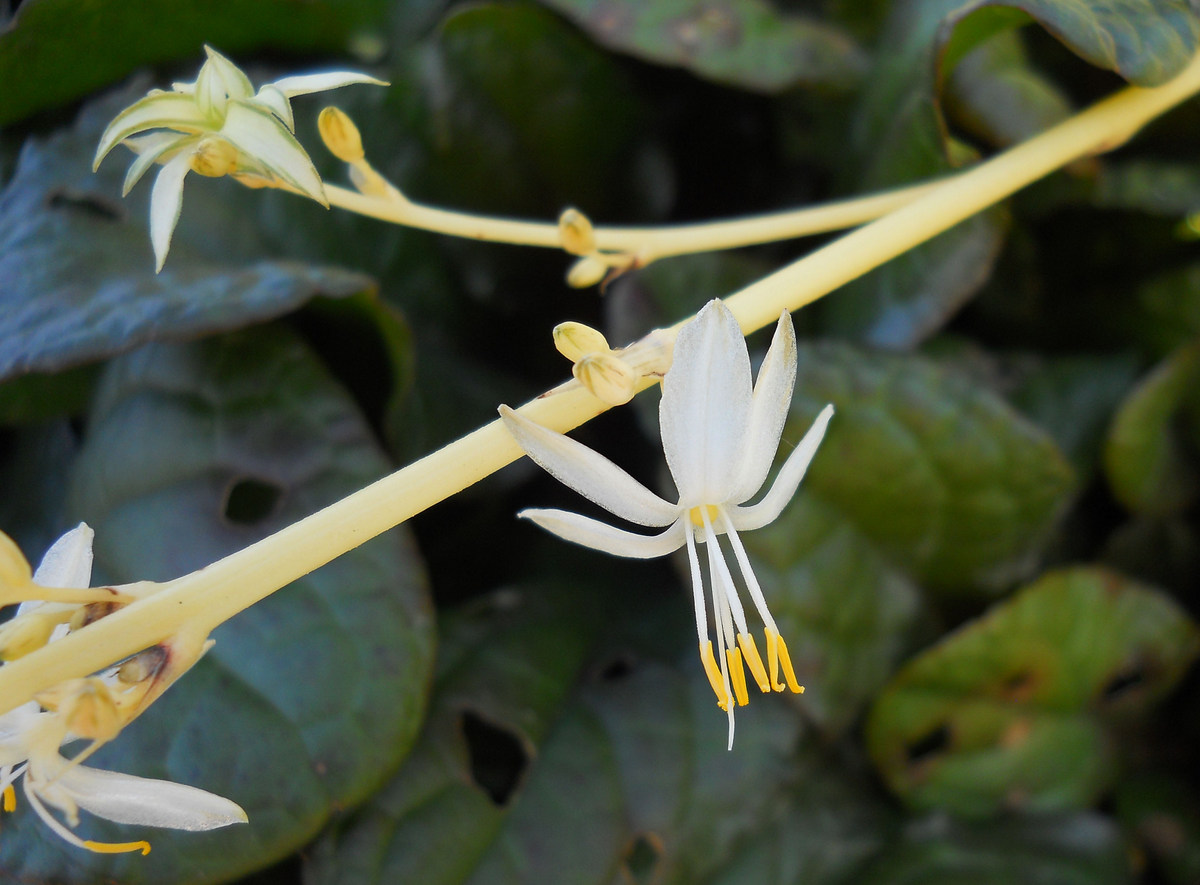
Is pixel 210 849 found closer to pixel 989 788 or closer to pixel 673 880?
pixel 673 880

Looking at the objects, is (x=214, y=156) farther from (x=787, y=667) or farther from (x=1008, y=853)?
(x=1008, y=853)

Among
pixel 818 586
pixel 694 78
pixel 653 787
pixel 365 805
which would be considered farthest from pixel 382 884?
pixel 694 78

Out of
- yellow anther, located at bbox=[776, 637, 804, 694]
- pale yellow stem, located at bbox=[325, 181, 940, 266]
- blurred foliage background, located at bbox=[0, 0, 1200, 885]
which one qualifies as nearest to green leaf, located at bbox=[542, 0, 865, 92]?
blurred foliage background, located at bbox=[0, 0, 1200, 885]

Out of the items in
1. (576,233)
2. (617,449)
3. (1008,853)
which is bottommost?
(1008,853)

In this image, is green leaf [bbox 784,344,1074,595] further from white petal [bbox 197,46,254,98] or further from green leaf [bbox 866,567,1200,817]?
white petal [bbox 197,46,254,98]

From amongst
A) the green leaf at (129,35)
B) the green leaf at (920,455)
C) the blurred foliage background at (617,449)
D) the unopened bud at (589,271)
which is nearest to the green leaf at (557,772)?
the blurred foliage background at (617,449)

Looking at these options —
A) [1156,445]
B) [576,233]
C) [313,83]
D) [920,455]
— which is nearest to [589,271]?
[576,233]
